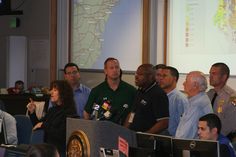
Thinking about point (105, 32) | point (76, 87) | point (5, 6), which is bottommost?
point (76, 87)

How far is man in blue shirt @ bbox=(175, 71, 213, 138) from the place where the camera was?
4.75 meters

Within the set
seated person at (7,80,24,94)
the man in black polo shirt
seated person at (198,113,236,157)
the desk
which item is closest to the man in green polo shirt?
the man in black polo shirt

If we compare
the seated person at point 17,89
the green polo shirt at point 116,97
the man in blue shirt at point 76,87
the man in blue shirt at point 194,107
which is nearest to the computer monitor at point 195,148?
the man in blue shirt at point 194,107

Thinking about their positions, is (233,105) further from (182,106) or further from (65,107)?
(65,107)

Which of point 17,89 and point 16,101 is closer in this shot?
point 16,101

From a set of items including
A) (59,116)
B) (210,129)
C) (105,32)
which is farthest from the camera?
(105,32)

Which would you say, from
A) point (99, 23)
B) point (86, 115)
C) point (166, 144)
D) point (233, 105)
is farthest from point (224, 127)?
point (99, 23)

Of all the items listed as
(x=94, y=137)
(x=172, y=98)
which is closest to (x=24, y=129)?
(x=172, y=98)

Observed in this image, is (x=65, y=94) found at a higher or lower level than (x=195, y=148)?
higher

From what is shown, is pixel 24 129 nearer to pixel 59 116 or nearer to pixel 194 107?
→ pixel 59 116

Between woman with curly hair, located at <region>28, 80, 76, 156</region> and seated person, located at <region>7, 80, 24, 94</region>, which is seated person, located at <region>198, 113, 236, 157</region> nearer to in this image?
woman with curly hair, located at <region>28, 80, 76, 156</region>

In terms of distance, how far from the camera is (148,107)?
5.24m

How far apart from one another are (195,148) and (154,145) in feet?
0.88

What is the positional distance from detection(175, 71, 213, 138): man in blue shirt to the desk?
397cm
